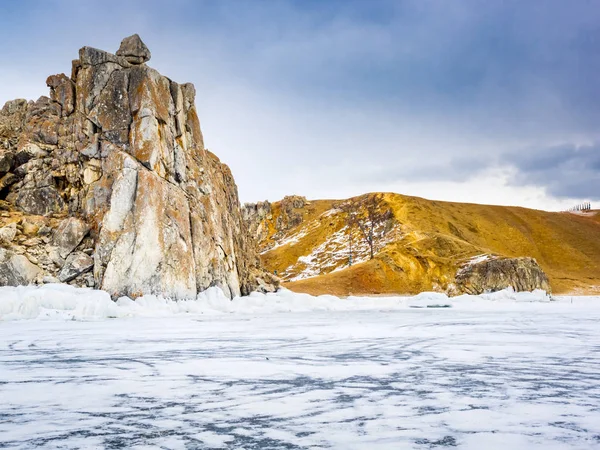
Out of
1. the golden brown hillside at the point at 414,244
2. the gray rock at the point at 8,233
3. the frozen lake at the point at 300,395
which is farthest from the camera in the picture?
the golden brown hillside at the point at 414,244

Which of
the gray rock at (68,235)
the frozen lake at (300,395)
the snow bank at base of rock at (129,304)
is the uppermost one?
the gray rock at (68,235)

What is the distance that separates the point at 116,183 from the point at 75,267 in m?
4.84

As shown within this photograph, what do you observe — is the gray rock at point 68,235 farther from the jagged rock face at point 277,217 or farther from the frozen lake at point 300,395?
the jagged rock face at point 277,217

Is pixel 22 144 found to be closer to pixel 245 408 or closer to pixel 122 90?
pixel 122 90

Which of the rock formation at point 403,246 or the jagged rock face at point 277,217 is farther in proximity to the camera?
the jagged rock face at point 277,217

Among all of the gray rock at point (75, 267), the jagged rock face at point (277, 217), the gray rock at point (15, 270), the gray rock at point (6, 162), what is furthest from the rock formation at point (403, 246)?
the gray rock at point (15, 270)

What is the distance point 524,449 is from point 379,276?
53852mm

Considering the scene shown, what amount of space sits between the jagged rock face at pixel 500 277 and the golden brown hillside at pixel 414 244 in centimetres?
263

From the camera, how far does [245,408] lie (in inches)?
190

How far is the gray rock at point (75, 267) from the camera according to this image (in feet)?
80.1

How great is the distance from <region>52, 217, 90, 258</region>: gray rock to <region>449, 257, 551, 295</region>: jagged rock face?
3929 cm

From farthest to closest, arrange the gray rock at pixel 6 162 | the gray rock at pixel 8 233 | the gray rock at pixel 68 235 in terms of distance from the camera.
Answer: the gray rock at pixel 6 162
the gray rock at pixel 68 235
the gray rock at pixel 8 233

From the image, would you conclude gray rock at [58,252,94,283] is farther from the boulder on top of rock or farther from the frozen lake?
the frozen lake

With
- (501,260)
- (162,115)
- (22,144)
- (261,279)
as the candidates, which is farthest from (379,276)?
(22,144)
